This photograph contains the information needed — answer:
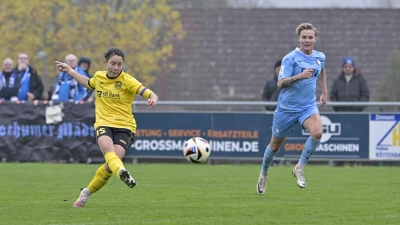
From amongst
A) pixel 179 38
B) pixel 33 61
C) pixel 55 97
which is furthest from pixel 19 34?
pixel 55 97

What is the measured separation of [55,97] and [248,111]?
14.3 ft

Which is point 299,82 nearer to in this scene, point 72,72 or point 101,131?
point 101,131

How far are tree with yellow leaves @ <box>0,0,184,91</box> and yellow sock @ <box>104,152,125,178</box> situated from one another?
25.8 metres

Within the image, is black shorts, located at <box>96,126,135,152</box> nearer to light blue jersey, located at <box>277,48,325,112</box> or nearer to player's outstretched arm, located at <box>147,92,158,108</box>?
player's outstretched arm, located at <box>147,92,158,108</box>

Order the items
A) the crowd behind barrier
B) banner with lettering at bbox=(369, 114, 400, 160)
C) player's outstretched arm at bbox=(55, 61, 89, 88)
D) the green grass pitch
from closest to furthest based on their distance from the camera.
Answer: the green grass pitch, player's outstretched arm at bbox=(55, 61, 89, 88), banner with lettering at bbox=(369, 114, 400, 160), the crowd behind barrier

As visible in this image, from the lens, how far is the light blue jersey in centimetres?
1149

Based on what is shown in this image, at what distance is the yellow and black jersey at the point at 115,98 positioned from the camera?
1017cm

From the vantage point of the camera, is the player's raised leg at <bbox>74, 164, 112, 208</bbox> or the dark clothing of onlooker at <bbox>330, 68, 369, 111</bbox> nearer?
the player's raised leg at <bbox>74, 164, 112, 208</bbox>

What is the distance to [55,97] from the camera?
19359 millimetres

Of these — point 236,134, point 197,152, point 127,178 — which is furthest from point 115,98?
point 236,134

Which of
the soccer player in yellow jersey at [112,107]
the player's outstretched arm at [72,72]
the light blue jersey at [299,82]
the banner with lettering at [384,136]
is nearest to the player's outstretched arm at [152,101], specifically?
the soccer player in yellow jersey at [112,107]

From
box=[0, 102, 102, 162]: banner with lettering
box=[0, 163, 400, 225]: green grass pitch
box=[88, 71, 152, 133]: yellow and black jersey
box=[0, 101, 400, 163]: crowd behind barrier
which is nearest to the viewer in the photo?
box=[0, 163, 400, 225]: green grass pitch

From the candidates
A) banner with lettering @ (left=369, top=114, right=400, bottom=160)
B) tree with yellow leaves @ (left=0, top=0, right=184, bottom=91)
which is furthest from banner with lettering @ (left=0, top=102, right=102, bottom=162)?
tree with yellow leaves @ (left=0, top=0, right=184, bottom=91)

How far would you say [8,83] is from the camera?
64.3ft
